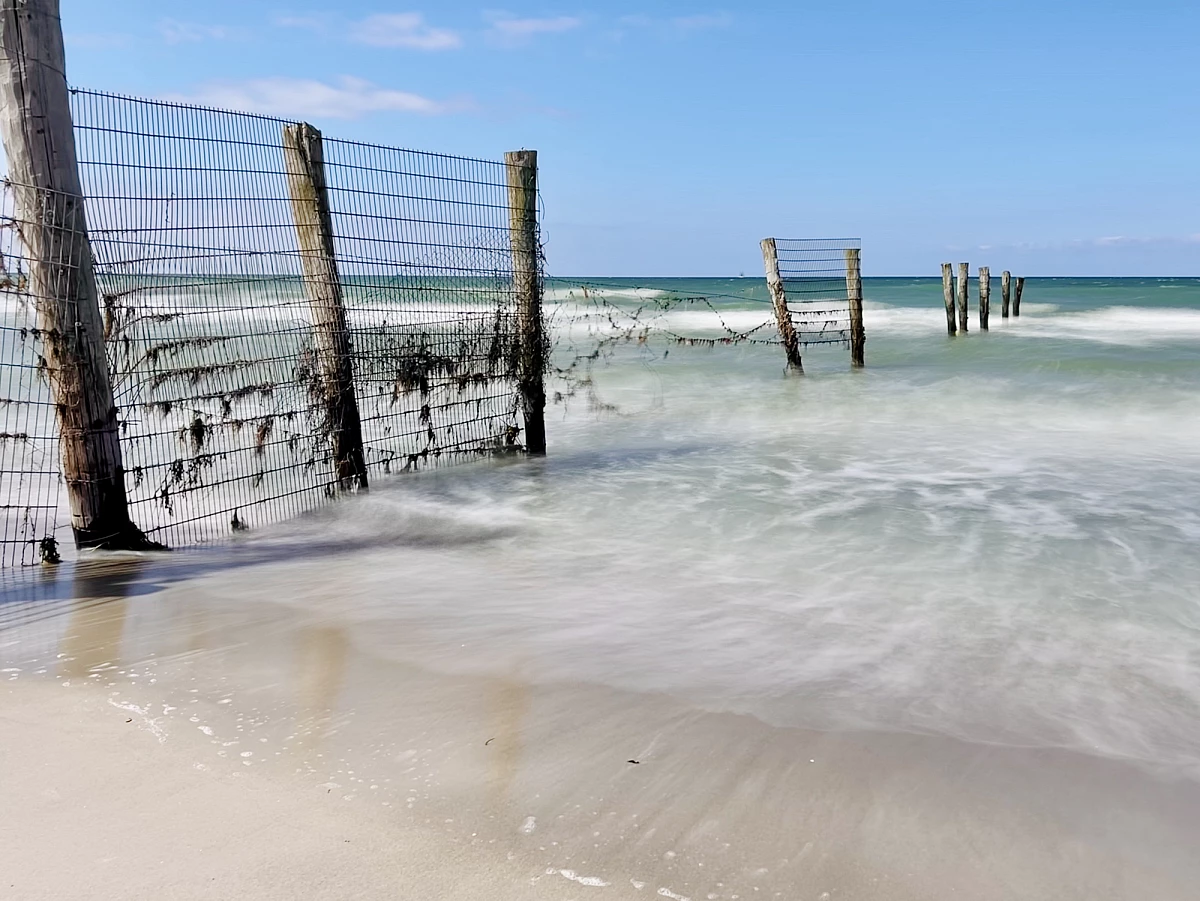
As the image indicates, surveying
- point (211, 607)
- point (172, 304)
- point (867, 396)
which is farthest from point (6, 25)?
point (867, 396)

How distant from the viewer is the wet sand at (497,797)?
222 centimetres

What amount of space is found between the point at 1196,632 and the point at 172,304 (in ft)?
17.5

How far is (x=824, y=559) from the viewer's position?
17.3 feet

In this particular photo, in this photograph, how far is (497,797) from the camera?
2.56m

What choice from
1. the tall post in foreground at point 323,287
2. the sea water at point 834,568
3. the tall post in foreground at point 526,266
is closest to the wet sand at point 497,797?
the sea water at point 834,568

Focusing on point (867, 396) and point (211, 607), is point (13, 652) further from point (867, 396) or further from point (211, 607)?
point (867, 396)

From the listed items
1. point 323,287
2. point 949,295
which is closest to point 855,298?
point 949,295

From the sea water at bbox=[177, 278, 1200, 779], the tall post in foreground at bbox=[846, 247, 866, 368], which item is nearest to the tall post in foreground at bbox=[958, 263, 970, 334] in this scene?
the tall post in foreground at bbox=[846, 247, 866, 368]

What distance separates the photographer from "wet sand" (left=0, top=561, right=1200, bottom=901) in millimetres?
2225

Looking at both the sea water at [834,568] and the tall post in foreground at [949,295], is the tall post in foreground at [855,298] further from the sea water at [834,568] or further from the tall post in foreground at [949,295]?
the tall post in foreground at [949,295]

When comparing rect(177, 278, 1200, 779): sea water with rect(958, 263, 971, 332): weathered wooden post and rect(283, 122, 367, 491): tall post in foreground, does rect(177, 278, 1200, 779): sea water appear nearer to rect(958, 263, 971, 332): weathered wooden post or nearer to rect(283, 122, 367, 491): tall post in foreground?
rect(283, 122, 367, 491): tall post in foreground

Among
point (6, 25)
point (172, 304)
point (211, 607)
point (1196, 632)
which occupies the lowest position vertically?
point (1196, 632)

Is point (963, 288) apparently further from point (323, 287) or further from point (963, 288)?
point (323, 287)

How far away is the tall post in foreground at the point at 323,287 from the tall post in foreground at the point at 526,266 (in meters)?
1.80
